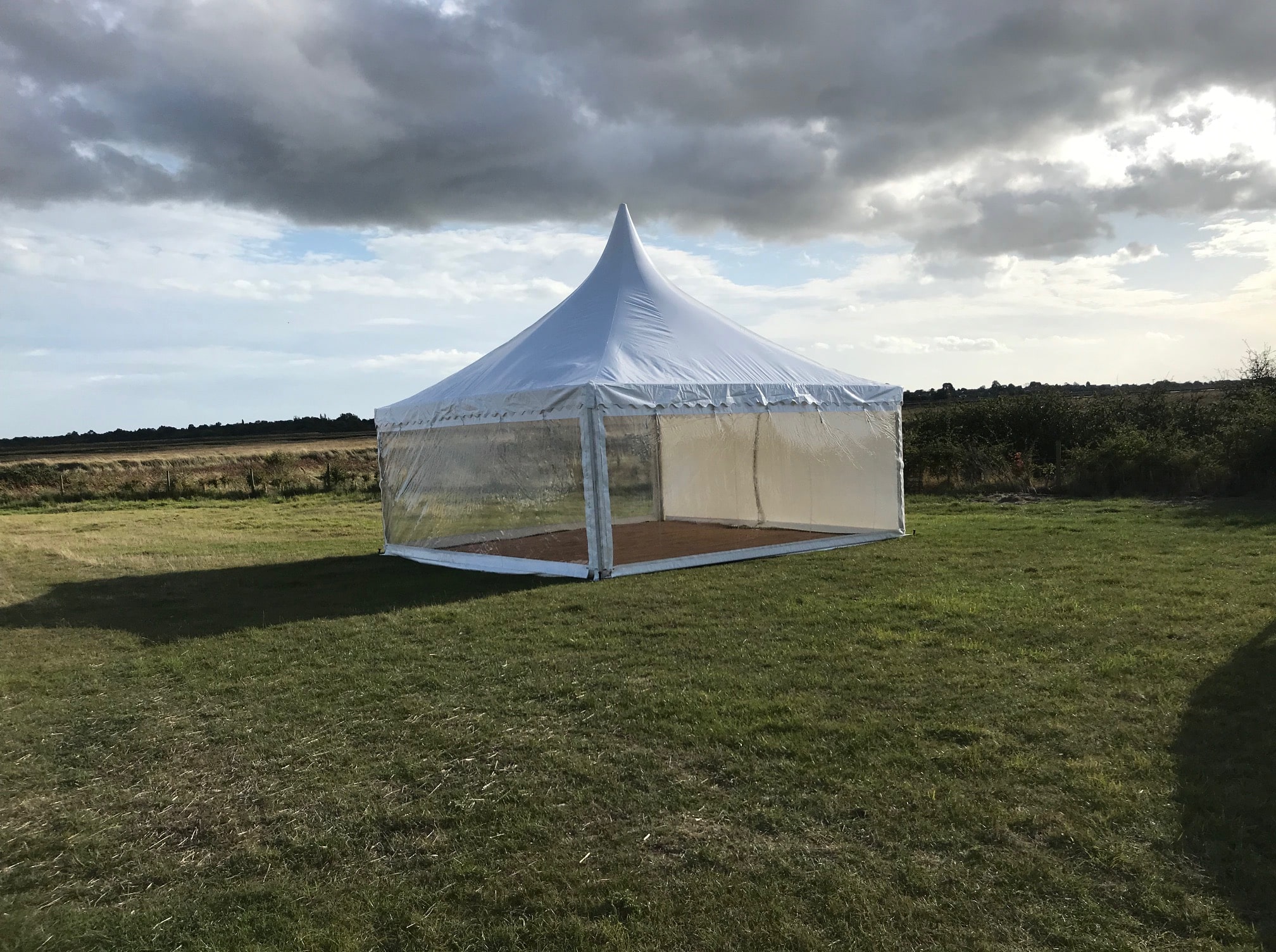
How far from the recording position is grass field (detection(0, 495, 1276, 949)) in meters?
2.44

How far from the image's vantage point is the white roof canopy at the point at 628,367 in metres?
8.09

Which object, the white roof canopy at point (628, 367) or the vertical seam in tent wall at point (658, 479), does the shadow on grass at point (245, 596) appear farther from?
the vertical seam in tent wall at point (658, 479)

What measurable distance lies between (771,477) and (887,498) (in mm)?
1706

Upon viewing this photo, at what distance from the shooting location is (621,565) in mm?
8273

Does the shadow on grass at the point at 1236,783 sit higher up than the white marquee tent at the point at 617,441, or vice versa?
the white marquee tent at the point at 617,441

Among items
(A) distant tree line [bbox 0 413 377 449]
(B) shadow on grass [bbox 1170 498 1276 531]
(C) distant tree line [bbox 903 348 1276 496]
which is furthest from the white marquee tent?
(A) distant tree line [bbox 0 413 377 449]

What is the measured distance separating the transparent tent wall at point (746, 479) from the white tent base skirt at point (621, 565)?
0.24m

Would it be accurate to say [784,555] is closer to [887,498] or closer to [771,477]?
[887,498]

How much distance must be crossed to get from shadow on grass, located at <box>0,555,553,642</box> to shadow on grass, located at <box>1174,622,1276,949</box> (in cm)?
490

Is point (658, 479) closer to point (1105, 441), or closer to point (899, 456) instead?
point (899, 456)

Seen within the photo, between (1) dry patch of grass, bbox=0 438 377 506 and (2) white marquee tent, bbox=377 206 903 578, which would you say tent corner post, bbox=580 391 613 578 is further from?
(1) dry patch of grass, bbox=0 438 377 506

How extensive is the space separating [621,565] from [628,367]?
1.66 metres

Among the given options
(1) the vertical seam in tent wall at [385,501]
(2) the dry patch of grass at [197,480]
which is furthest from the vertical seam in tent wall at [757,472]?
(2) the dry patch of grass at [197,480]

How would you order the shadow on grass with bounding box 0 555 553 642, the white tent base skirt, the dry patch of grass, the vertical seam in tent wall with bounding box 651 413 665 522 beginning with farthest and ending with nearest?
the dry patch of grass, the vertical seam in tent wall with bounding box 651 413 665 522, the white tent base skirt, the shadow on grass with bounding box 0 555 553 642
